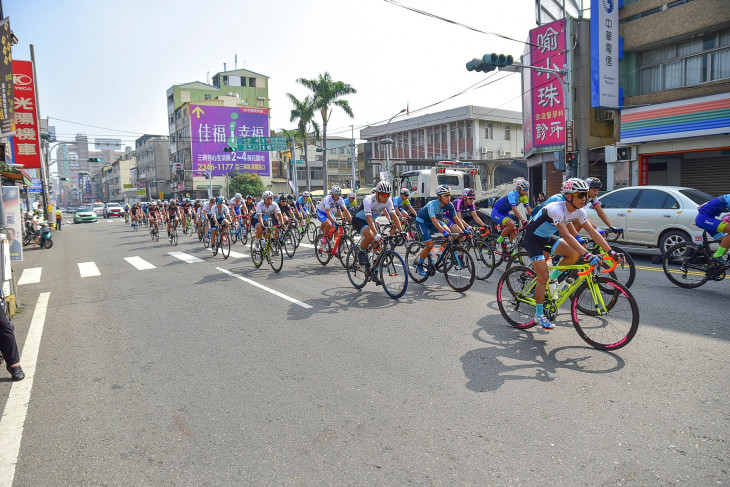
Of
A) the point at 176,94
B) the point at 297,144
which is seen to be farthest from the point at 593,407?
the point at 176,94

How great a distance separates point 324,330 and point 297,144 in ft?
156

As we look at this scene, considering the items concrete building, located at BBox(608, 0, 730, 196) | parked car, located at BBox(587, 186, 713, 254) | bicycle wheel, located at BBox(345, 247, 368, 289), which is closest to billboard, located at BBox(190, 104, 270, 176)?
concrete building, located at BBox(608, 0, 730, 196)

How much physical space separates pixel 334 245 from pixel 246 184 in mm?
54324

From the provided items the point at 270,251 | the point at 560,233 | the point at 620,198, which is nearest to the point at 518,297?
the point at 560,233

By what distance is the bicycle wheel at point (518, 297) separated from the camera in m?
6.10

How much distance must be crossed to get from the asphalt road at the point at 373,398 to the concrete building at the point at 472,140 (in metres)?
39.6

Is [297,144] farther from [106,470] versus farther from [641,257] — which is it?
[106,470]

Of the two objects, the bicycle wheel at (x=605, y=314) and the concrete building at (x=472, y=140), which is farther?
the concrete building at (x=472, y=140)

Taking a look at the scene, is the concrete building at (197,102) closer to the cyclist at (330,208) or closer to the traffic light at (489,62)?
the traffic light at (489,62)

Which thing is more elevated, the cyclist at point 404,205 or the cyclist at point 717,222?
the cyclist at point 404,205

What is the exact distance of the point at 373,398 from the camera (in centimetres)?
432

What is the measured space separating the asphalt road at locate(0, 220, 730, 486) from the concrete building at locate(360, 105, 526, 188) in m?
39.6

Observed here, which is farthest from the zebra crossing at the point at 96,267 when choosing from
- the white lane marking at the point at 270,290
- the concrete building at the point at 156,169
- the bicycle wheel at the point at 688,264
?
the concrete building at the point at 156,169

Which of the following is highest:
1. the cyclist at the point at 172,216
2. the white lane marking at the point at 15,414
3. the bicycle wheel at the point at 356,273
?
the cyclist at the point at 172,216
